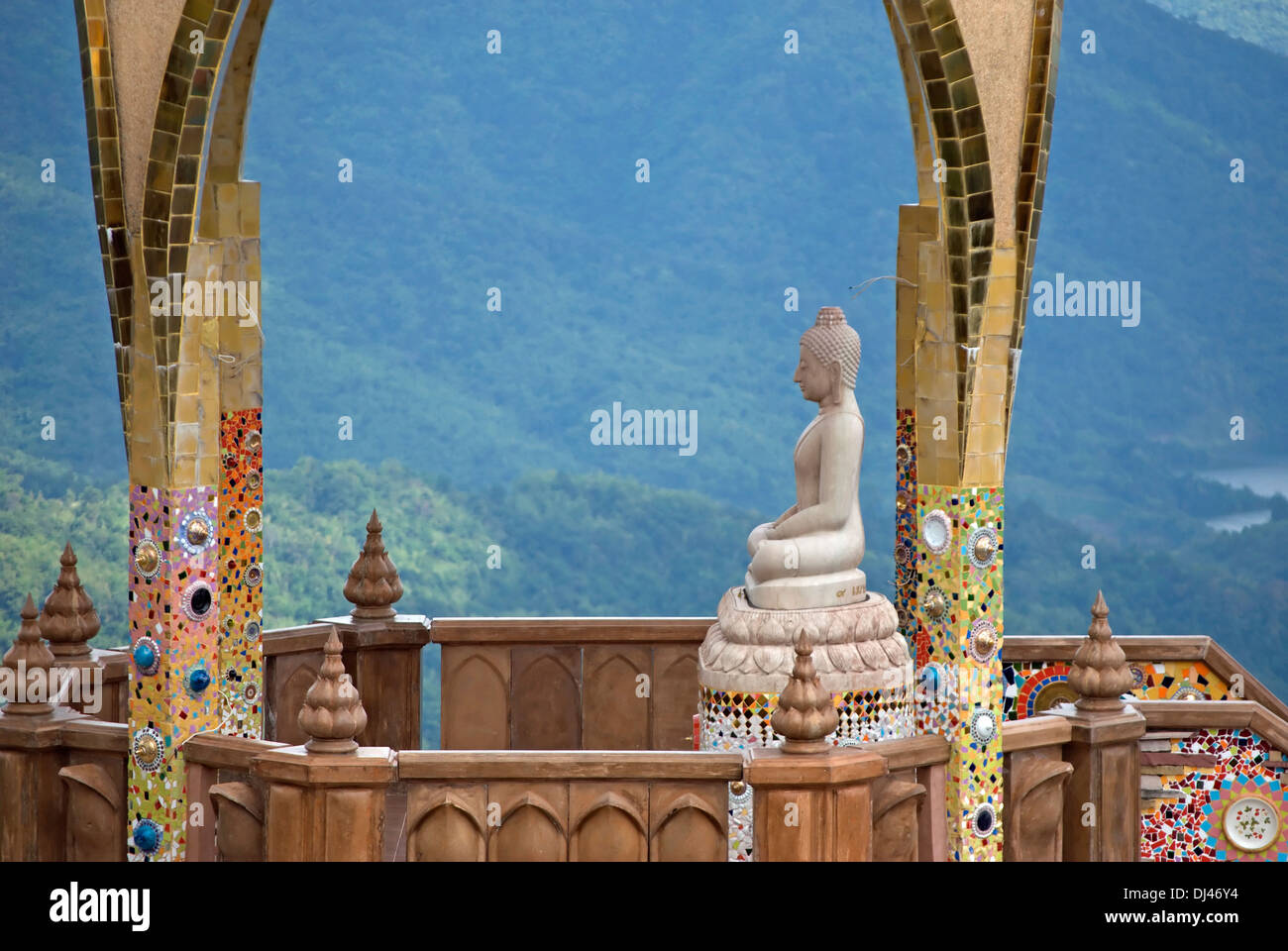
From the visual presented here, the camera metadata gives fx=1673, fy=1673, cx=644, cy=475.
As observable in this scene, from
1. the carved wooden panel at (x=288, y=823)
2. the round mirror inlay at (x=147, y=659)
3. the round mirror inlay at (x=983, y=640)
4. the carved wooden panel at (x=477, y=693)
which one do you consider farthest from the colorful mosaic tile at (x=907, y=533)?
the round mirror inlay at (x=147, y=659)

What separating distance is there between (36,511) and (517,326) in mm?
9964

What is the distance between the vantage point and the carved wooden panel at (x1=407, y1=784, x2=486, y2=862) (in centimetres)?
713

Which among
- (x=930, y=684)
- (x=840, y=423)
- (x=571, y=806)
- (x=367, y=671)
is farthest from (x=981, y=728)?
(x=367, y=671)

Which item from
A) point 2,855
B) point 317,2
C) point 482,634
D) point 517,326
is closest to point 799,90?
point 517,326

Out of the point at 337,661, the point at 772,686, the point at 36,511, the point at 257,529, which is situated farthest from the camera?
the point at 36,511

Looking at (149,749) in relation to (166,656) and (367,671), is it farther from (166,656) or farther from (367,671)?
(367,671)

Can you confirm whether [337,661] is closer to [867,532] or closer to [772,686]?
[772,686]

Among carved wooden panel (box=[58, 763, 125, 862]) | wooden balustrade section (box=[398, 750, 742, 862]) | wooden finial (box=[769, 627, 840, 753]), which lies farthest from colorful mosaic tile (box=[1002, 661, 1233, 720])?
carved wooden panel (box=[58, 763, 125, 862])

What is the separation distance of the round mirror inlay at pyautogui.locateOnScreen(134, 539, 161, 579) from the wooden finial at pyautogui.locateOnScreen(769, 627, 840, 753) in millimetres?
3097

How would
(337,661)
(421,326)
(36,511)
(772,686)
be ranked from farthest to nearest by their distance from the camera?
(421,326) → (36,511) → (772,686) → (337,661)

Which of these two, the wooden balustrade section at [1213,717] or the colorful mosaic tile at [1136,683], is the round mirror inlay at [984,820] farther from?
the colorful mosaic tile at [1136,683]

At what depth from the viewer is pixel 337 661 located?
23.4 ft

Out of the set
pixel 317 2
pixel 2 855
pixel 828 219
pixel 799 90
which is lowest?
pixel 2 855

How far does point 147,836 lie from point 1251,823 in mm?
5468
